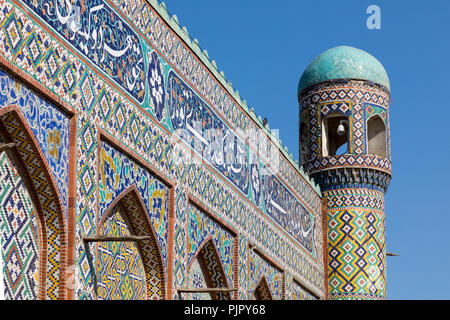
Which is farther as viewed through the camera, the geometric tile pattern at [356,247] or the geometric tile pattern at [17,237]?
the geometric tile pattern at [356,247]

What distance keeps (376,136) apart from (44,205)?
30.0ft

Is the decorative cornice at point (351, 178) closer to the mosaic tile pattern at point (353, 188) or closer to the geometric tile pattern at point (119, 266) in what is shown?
the mosaic tile pattern at point (353, 188)

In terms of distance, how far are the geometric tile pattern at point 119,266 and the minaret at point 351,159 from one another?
6.26 metres

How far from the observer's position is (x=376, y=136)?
14875mm

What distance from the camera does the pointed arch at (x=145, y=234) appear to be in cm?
778

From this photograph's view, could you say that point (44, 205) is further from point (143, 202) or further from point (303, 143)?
point (303, 143)

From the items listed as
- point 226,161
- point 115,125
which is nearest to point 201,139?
point 226,161

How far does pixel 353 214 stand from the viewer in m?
14.2

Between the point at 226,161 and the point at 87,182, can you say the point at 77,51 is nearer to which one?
the point at 87,182

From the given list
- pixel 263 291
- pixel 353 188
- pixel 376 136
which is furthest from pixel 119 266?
pixel 376 136

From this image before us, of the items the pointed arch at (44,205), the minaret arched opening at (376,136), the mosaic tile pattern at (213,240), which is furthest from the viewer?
the minaret arched opening at (376,136)

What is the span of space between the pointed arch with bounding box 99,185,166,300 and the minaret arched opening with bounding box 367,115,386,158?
23.5ft

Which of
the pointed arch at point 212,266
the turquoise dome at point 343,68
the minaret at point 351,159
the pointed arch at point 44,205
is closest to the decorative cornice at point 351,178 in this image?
the minaret at point 351,159

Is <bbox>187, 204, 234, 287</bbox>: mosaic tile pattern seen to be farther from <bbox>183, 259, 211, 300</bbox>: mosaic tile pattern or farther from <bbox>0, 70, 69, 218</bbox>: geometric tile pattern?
<bbox>0, 70, 69, 218</bbox>: geometric tile pattern
